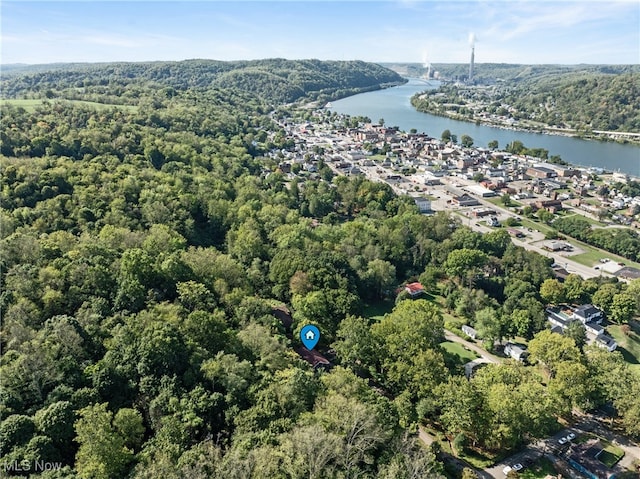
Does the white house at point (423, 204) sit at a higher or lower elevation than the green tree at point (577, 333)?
higher

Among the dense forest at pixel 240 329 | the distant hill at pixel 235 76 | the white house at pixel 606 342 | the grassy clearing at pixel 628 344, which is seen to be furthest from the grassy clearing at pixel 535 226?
the distant hill at pixel 235 76

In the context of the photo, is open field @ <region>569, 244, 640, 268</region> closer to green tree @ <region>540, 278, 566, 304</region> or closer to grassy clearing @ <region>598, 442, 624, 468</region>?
green tree @ <region>540, 278, 566, 304</region>

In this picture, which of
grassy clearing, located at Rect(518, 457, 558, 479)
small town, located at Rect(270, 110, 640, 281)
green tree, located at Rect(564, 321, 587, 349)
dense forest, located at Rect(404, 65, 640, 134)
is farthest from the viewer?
dense forest, located at Rect(404, 65, 640, 134)

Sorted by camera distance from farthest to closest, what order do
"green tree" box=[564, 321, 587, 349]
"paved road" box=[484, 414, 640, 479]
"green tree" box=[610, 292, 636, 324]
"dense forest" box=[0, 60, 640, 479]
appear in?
"green tree" box=[610, 292, 636, 324] → "green tree" box=[564, 321, 587, 349] → "paved road" box=[484, 414, 640, 479] → "dense forest" box=[0, 60, 640, 479]

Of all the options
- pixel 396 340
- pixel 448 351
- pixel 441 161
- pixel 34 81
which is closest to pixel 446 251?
pixel 448 351

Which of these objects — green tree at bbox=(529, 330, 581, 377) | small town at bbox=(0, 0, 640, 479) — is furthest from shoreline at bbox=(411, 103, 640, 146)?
green tree at bbox=(529, 330, 581, 377)

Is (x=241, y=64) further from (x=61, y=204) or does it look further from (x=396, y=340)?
(x=396, y=340)

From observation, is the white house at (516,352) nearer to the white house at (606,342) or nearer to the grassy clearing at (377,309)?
the white house at (606,342)
